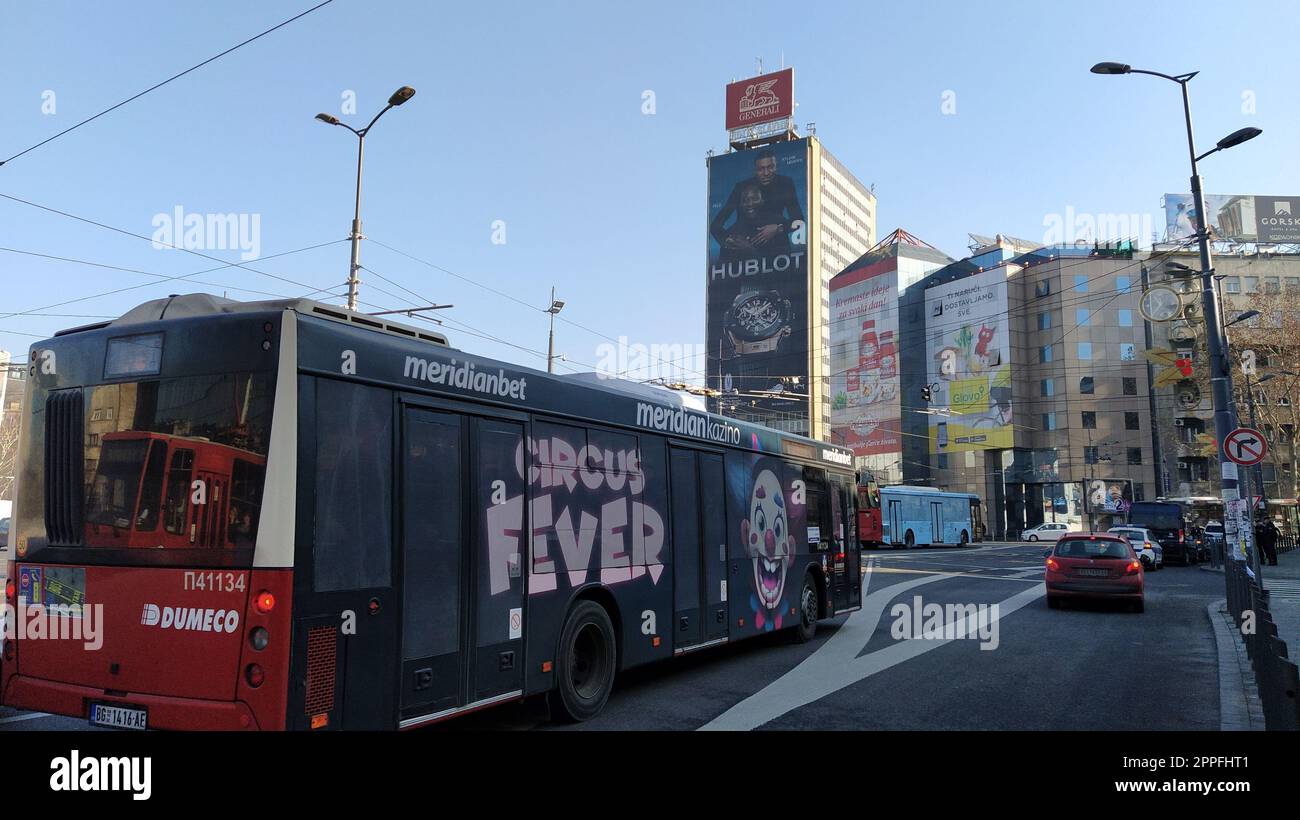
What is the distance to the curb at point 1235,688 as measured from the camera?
7.60m

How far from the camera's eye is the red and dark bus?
203 inches

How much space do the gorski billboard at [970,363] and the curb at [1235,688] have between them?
2609 inches

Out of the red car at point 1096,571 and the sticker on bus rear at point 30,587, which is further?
the red car at point 1096,571

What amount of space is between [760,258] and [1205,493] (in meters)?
65.2

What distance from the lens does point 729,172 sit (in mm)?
124000

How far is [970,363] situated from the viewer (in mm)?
81125

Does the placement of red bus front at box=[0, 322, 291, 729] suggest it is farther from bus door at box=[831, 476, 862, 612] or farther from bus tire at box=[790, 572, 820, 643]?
bus door at box=[831, 476, 862, 612]

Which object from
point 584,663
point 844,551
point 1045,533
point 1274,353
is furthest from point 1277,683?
point 1045,533

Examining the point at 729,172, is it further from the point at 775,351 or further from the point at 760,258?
the point at 775,351

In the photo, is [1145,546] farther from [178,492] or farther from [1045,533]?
[1045,533]

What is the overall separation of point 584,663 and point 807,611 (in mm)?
5633

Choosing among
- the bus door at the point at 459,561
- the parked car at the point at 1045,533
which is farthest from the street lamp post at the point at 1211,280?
the parked car at the point at 1045,533

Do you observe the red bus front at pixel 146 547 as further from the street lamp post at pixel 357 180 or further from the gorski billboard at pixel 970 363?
the gorski billboard at pixel 970 363
